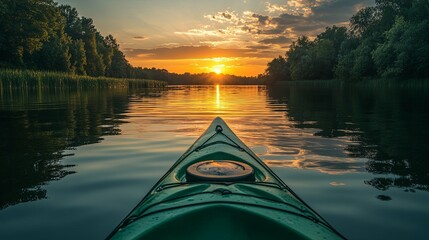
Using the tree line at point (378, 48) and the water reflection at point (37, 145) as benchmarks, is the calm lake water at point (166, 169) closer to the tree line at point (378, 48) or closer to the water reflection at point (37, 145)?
the water reflection at point (37, 145)

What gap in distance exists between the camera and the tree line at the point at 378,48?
41781 mm

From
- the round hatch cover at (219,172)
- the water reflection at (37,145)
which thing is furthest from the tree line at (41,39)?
the round hatch cover at (219,172)

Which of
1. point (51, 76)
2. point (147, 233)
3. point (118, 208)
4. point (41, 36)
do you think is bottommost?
point (118, 208)

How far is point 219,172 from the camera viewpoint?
3199 millimetres

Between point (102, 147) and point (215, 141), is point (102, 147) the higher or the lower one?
the lower one

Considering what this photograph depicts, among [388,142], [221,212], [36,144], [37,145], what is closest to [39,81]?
[36,144]

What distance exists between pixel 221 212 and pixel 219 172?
1.08 meters

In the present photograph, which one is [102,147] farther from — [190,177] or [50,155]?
[190,177]

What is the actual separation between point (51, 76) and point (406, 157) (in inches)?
1416

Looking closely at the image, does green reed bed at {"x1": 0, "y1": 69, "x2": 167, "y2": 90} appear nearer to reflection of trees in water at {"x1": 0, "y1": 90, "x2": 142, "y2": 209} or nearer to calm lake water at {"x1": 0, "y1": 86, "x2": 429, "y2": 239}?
reflection of trees in water at {"x1": 0, "y1": 90, "x2": 142, "y2": 209}

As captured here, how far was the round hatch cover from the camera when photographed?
3036 mm

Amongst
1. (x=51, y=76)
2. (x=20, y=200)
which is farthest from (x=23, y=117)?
(x=51, y=76)

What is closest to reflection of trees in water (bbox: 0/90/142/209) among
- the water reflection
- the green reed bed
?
the water reflection

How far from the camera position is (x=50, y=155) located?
23.8 feet
